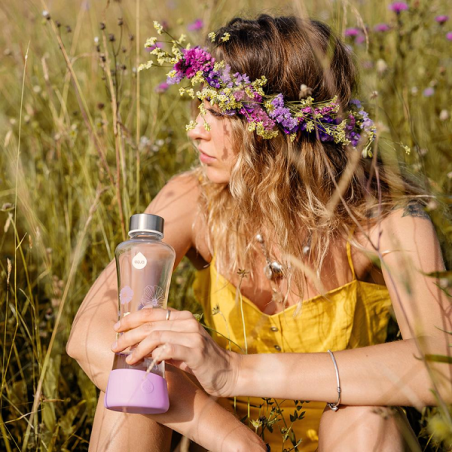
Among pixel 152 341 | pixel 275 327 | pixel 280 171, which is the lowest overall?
pixel 275 327

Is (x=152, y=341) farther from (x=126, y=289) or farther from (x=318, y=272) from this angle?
(x=318, y=272)

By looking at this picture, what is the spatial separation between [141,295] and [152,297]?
0.03 meters

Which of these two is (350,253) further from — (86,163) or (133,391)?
(86,163)

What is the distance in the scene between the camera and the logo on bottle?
4.46ft

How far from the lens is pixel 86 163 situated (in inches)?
89.5

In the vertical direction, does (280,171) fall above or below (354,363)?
above

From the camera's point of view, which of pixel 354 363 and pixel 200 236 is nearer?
pixel 354 363

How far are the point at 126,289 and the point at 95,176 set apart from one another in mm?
1089

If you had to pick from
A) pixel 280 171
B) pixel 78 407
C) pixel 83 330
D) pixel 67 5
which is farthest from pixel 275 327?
pixel 67 5

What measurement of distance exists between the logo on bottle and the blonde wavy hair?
489 millimetres

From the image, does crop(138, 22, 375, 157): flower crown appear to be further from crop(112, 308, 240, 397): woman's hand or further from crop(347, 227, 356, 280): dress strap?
crop(112, 308, 240, 397): woman's hand

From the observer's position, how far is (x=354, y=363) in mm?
1386

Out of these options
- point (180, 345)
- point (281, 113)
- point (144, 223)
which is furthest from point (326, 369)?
point (281, 113)

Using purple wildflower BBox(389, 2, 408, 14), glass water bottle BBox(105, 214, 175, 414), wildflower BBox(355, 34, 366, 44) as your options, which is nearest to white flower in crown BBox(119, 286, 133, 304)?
glass water bottle BBox(105, 214, 175, 414)
